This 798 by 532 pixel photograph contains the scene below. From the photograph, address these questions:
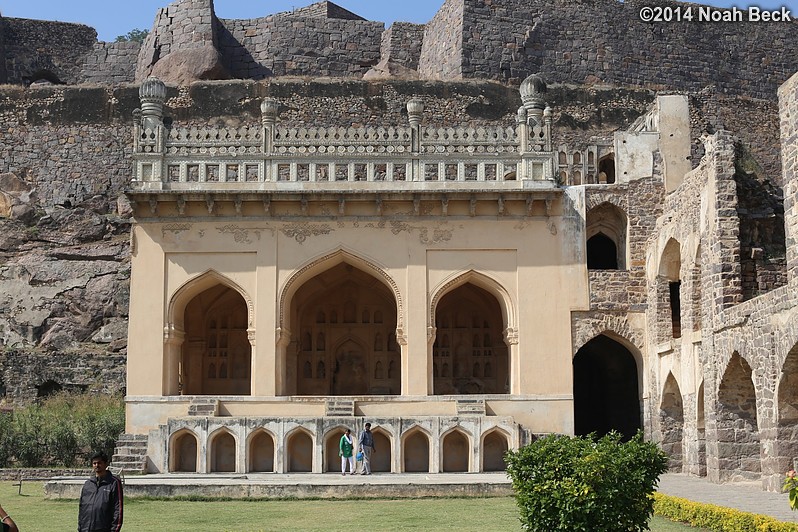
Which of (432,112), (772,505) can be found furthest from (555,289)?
(432,112)

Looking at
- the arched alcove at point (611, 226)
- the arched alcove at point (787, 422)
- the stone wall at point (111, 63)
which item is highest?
the stone wall at point (111, 63)

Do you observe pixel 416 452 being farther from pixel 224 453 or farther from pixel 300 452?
pixel 224 453

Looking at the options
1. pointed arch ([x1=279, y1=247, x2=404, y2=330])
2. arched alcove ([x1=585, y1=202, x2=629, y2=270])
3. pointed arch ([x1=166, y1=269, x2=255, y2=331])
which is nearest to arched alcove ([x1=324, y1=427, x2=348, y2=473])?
Result: pointed arch ([x1=279, y1=247, x2=404, y2=330])

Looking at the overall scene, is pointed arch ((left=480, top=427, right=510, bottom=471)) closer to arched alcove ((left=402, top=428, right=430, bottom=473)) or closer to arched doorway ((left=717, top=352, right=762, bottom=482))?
arched alcove ((left=402, top=428, right=430, bottom=473))

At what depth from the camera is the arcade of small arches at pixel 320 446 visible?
61.4 feet

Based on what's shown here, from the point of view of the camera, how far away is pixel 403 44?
3428cm

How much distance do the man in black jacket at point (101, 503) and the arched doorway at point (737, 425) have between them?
1068 centimetres

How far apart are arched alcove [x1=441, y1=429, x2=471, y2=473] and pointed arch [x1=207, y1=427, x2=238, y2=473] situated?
3.53m

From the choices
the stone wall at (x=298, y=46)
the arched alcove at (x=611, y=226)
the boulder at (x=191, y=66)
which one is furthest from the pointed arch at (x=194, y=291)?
the stone wall at (x=298, y=46)

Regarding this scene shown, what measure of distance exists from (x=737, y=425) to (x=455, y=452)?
190 inches

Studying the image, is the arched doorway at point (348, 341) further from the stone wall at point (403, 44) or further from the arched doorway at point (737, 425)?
the stone wall at point (403, 44)

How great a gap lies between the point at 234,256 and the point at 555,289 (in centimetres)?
586

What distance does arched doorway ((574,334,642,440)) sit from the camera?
74.8ft

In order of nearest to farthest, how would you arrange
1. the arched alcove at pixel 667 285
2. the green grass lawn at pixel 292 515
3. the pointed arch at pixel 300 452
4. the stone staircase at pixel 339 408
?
the green grass lawn at pixel 292 515, the pointed arch at pixel 300 452, the stone staircase at pixel 339 408, the arched alcove at pixel 667 285
